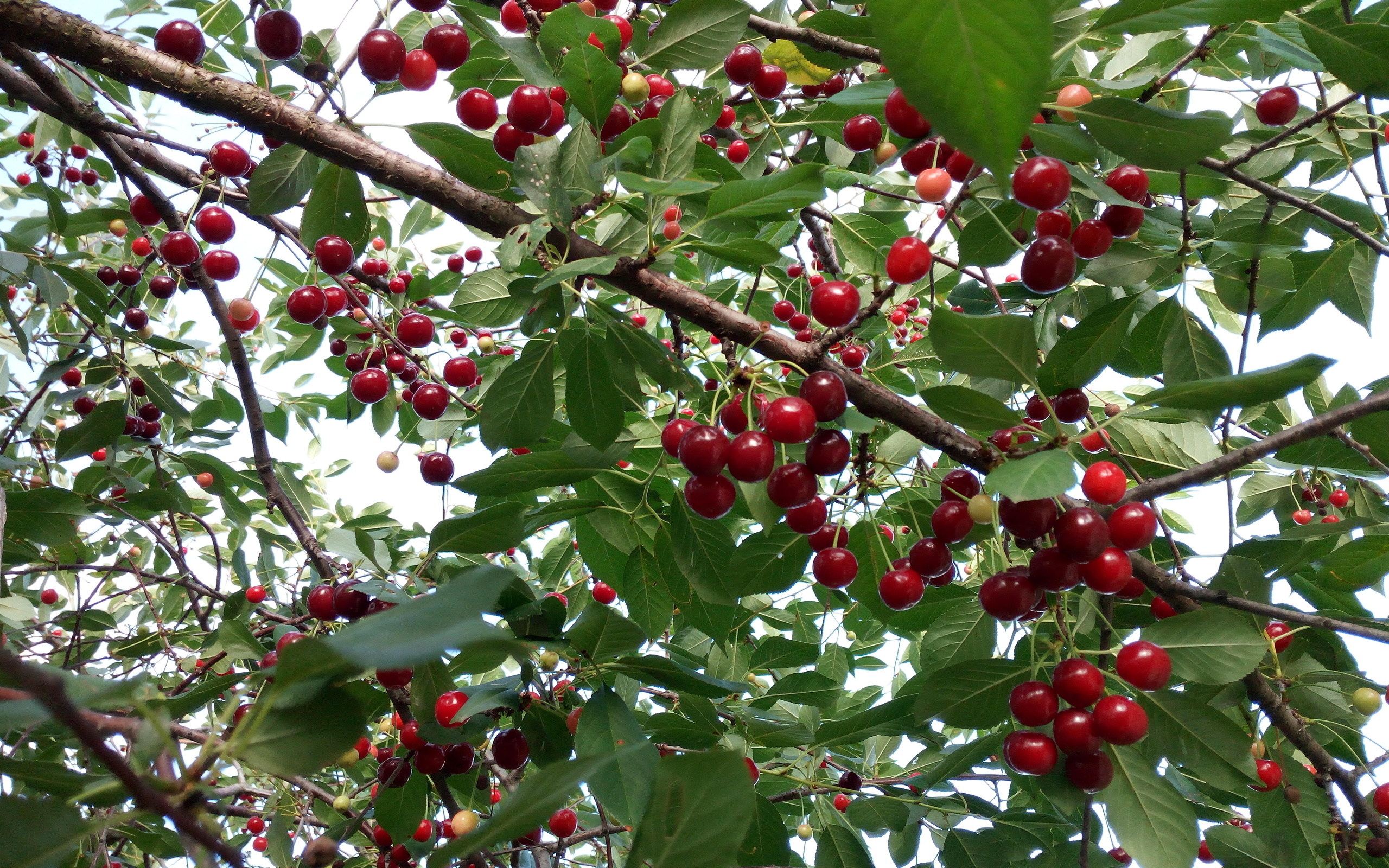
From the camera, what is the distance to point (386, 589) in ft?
4.80

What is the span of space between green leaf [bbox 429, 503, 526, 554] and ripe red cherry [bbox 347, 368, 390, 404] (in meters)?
0.85

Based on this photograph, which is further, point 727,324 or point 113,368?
point 113,368

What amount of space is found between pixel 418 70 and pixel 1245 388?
4.67ft

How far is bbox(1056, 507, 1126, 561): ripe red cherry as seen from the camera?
1.10 meters

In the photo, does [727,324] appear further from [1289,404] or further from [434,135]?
[1289,404]

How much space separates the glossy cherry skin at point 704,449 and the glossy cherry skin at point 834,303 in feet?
0.84

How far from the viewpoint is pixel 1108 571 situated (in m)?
1.15

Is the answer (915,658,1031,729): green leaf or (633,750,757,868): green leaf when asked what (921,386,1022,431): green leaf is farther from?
(633,750,757,868): green leaf

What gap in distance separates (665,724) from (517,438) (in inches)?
Result: 24.9

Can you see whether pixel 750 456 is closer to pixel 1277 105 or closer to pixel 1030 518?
pixel 1030 518

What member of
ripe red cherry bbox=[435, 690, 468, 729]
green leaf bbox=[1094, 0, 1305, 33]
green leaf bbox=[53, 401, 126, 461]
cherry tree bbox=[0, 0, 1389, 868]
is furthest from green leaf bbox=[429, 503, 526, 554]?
green leaf bbox=[53, 401, 126, 461]

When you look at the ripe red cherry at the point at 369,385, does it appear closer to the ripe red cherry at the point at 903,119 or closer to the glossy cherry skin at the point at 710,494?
the glossy cherry skin at the point at 710,494

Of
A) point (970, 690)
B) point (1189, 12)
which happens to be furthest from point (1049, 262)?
point (970, 690)

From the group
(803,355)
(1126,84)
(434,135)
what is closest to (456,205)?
(434,135)
